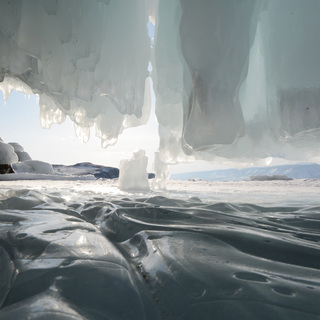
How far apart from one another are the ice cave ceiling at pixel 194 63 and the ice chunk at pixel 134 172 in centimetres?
156

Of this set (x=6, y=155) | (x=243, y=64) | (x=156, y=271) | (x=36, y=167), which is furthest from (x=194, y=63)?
(x=36, y=167)

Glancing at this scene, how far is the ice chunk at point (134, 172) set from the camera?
647 centimetres

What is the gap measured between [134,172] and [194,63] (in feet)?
13.6

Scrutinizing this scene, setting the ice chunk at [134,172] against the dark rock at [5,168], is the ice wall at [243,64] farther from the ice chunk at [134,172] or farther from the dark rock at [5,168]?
the dark rock at [5,168]

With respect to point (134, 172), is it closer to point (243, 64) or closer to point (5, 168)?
point (243, 64)

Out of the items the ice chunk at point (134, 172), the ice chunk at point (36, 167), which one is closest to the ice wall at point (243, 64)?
the ice chunk at point (134, 172)

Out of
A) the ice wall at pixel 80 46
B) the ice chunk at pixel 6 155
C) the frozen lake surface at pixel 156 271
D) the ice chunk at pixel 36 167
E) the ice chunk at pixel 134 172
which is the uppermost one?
the ice wall at pixel 80 46

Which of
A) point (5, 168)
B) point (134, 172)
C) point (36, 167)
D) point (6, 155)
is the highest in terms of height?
point (6, 155)

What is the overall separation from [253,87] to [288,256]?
2.85m

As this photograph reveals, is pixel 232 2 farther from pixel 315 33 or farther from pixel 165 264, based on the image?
pixel 165 264

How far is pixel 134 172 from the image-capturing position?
21.5ft

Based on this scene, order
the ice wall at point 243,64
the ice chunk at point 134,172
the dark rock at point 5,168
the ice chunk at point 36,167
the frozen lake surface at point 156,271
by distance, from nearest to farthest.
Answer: the frozen lake surface at point 156,271, the ice wall at point 243,64, the ice chunk at point 134,172, the dark rock at point 5,168, the ice chunk at point 36,167

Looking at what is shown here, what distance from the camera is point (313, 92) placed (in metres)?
2.46

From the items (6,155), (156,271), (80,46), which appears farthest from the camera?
(6,155)
